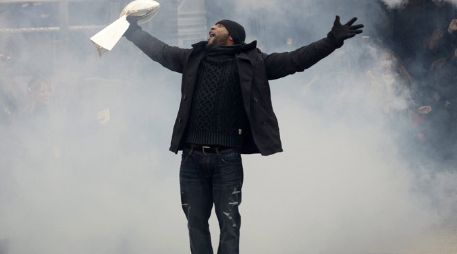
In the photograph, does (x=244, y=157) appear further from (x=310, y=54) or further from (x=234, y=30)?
(x=310, y=54)

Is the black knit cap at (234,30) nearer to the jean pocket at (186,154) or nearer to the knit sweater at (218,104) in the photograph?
the knit sweater at (218,104)

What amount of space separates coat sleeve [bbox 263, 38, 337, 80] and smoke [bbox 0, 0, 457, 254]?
2.25 meters

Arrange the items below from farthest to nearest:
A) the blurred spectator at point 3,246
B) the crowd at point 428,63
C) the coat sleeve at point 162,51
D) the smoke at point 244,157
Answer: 1. the crowd at point 428,63
2. the smoke at point 244,157
3. the blurred spectator at point 3,246
4. the coat sleeve at point 162,51

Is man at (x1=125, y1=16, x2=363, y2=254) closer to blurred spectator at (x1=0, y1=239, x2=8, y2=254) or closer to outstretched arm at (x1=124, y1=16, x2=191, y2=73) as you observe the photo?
outstretched arm at (x1=124, y1=16, x2=191, y2=73)

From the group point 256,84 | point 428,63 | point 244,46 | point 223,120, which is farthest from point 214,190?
point 428,63

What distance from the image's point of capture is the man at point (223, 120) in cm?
463

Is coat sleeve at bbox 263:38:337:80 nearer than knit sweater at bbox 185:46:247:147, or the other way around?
coat sleeve at bbox 263:38:337:80

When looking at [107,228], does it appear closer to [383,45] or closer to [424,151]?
[424,151]

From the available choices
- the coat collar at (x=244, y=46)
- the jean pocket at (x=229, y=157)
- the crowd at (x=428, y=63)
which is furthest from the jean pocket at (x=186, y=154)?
the crowd at (x=428, y=63)

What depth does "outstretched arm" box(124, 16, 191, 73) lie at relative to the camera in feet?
15.9

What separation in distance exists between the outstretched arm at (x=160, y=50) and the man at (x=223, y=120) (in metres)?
0.08

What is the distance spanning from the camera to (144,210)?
300 inches

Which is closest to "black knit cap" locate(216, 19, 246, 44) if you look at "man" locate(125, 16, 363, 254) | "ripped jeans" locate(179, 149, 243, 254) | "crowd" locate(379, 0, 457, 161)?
"man" locate(125, 16, 363, 254)

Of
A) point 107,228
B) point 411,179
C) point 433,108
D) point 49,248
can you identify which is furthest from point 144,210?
point 433,108
